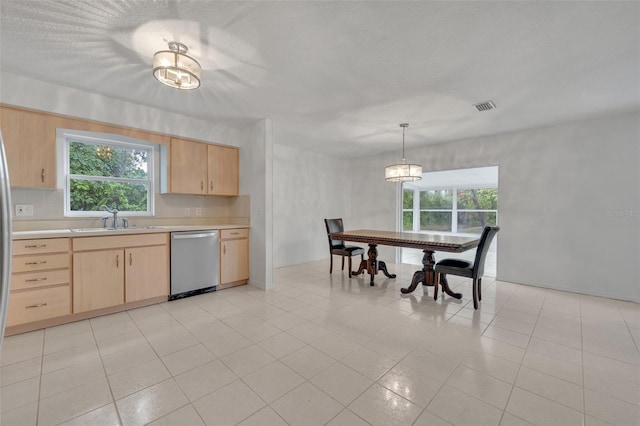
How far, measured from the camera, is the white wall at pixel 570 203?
3393 millimetres

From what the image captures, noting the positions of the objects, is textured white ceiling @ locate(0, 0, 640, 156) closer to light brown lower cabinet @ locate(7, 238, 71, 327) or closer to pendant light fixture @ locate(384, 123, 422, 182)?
pendant light fixture @ locate(384, 123, 422, 182)

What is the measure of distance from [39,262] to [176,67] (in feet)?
7.13

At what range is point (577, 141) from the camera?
12.1 ft

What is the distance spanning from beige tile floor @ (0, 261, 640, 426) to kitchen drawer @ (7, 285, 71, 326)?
0.16m

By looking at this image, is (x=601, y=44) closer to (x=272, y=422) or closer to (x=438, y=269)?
(x=438, y=269)

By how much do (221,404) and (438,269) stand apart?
8.83 ft

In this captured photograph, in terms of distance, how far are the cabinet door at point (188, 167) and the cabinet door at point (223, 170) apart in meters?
0.09

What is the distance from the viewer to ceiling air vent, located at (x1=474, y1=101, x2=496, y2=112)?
311 cm

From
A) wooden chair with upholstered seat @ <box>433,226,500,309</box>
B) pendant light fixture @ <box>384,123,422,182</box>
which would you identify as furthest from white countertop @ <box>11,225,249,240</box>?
wooden chair with upholstered seat @ <box>433,226,500,309</box>

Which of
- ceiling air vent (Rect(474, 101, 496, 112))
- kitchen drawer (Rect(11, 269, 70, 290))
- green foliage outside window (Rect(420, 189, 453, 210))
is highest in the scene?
ceiling air vent (Rect(474, 101, 496, 112))

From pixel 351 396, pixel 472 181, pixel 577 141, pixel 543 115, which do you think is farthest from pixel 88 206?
pixel 472 181

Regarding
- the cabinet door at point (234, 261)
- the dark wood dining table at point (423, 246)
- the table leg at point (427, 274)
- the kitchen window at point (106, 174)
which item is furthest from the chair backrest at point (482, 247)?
the kitchen window at point (106, 174)

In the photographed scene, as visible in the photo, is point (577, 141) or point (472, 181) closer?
point (577, 141)

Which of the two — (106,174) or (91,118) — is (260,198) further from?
(91,118)
